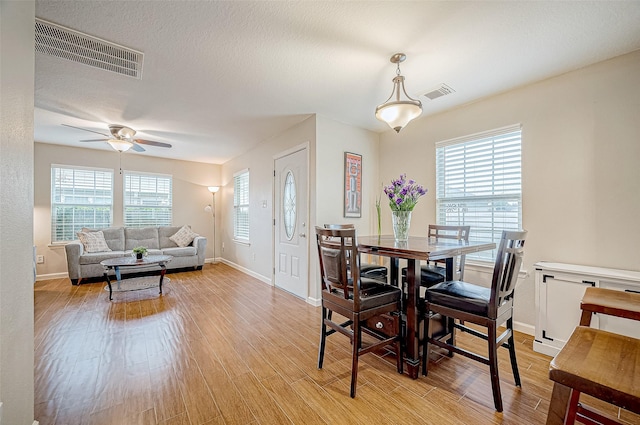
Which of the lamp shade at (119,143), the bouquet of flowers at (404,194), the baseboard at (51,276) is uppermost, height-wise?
the lamp shade at (119,143)

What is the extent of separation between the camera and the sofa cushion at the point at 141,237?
5434 millimetres

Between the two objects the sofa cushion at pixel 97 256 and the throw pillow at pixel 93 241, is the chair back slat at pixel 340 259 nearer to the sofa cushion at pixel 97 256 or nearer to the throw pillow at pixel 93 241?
the sofa cushion at pixel 97 256

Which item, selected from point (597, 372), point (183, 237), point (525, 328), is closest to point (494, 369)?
point (597, 372)

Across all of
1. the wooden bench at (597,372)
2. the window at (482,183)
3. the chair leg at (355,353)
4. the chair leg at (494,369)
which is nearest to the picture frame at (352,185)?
the window at (482,183)

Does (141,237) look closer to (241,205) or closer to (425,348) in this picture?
(241,205)

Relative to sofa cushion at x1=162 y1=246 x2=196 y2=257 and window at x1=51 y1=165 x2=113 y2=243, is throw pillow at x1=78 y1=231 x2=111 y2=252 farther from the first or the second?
sofa cushion at x1=162 y1=246 x2=196 y2=257

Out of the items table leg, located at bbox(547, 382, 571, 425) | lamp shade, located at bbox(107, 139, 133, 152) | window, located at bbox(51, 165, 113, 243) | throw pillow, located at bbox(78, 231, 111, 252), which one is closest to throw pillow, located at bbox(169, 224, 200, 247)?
throw pillow, located at bbox(78, 231, 111, 252)

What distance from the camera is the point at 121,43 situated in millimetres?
2084

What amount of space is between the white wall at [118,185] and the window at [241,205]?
43.0 inches

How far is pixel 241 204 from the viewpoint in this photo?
5.86m

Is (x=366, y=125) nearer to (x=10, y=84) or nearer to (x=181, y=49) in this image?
(x=181, y=49)

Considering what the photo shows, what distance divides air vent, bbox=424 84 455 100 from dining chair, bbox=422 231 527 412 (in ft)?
5.96

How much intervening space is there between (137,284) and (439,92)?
5413 mm

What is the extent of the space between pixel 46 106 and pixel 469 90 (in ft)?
16.8
